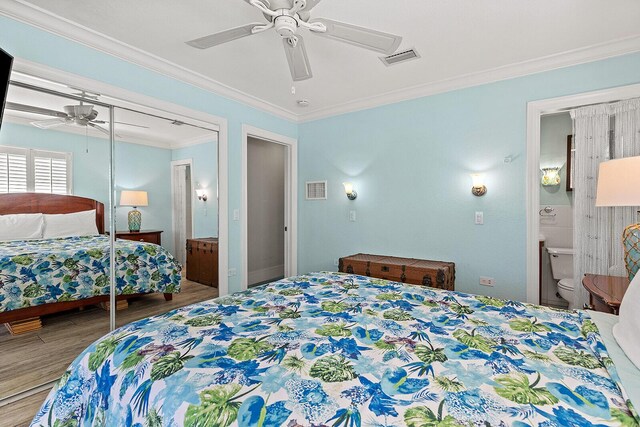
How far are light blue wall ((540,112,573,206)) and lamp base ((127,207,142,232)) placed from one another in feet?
15.5

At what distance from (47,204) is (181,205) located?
104 cm

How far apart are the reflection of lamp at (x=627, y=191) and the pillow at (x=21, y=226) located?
3.94 m

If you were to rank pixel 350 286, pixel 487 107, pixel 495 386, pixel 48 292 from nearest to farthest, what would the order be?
pixel 495 386 < pixel 350 286 < pixel 48 292 < pixel 487 107

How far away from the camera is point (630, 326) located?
3.77 feet

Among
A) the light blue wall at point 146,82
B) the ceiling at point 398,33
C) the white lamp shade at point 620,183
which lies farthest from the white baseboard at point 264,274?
the white lamp shade at point 620,183

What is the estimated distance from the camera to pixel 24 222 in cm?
225

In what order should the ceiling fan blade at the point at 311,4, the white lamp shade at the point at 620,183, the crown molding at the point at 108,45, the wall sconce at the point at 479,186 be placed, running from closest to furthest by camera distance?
the ceiling fan blade at the point at 311,4 → the white lamp shade at the point at 620,183 → the crown molding at the point at 108,45 → the wall sconce at the point at 479,186

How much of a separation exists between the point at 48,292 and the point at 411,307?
8.77 feet

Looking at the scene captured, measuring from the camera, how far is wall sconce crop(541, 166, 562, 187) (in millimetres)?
4078

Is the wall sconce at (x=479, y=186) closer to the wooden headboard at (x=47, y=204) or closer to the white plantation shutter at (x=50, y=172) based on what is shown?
the wooden headboard at (x=47, y=204)

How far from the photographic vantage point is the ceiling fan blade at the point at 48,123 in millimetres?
2283

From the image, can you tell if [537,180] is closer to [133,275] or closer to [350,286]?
[350,286]

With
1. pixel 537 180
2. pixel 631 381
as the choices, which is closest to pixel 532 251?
pixel 537 180

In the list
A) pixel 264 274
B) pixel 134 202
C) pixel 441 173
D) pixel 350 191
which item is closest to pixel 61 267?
pixel 134 202
